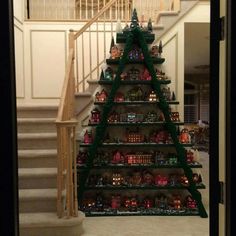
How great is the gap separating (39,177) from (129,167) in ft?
3.60

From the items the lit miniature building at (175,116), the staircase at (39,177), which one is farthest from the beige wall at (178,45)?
the staircase at (39,177)

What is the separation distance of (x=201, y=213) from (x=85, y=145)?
1.56 metres

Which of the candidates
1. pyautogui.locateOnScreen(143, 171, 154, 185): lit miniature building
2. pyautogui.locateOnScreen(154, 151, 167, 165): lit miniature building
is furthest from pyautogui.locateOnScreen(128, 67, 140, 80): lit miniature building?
pyautogui.locateOnScreen(143, 171, 154, 185): lit miniature building

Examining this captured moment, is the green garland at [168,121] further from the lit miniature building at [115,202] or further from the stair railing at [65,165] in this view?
the stair railing at [65,165]

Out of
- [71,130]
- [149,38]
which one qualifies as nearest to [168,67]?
[149,38]

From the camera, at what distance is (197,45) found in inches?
261

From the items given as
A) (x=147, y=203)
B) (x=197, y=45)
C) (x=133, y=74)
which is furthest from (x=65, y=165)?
(x=197, y=45)

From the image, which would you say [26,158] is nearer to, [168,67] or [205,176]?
[168,67]

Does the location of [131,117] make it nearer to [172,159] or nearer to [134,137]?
[134,137]

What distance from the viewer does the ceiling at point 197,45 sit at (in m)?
4.98

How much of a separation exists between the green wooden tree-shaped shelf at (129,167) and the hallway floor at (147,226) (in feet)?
0.41

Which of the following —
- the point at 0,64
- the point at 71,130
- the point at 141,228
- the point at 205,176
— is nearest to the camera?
the point at 0,64

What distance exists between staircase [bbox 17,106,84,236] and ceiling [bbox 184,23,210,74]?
2.35m

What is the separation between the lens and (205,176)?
623 centimetres
